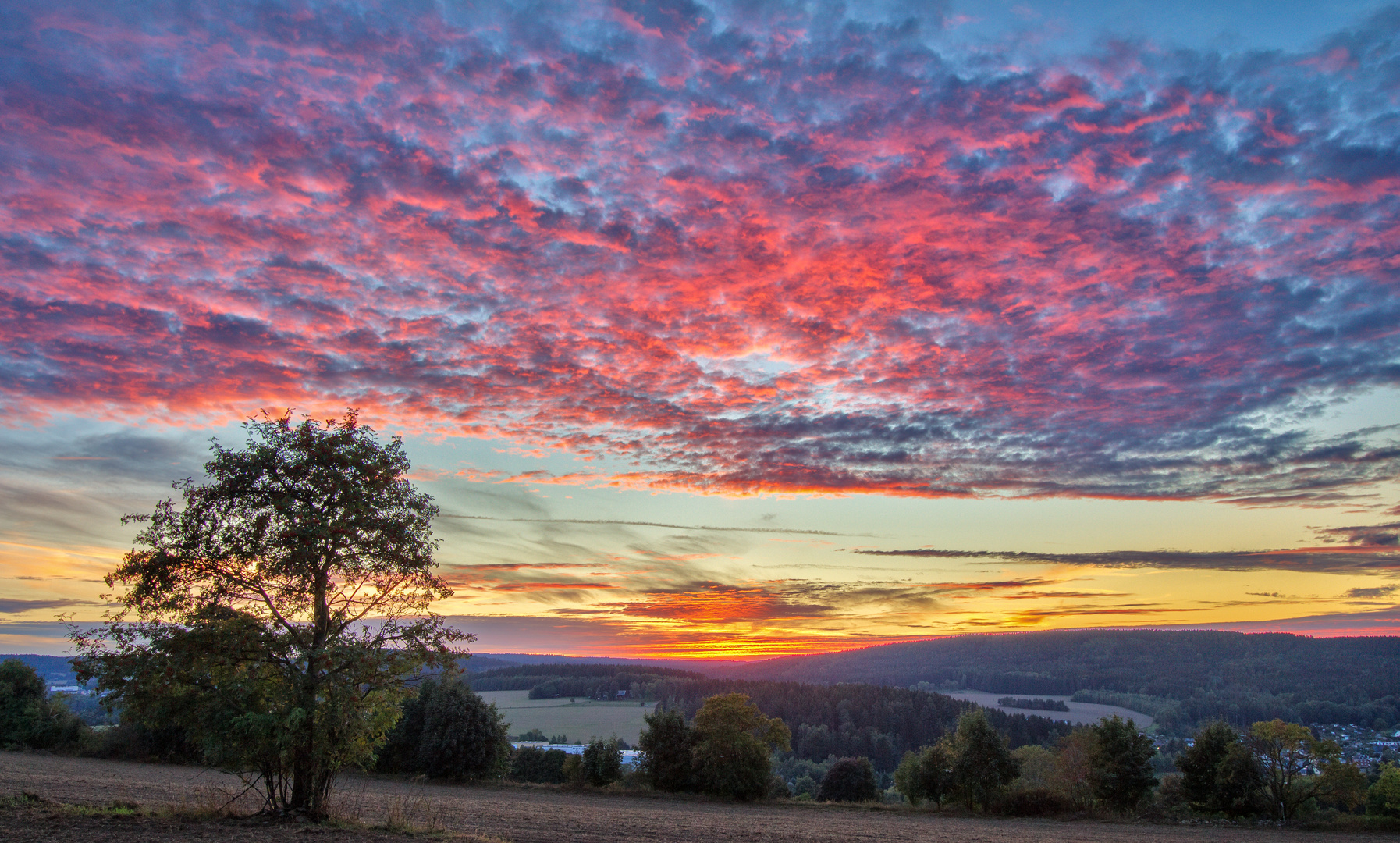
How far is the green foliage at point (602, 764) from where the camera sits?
57.0 m

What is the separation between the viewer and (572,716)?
15738cm

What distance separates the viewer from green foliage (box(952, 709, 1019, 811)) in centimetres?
5294

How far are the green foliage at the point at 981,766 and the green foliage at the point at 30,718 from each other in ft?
243

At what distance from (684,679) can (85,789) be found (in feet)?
499

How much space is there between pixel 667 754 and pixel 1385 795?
48.7 m

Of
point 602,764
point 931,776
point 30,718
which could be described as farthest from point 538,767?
point 30,718

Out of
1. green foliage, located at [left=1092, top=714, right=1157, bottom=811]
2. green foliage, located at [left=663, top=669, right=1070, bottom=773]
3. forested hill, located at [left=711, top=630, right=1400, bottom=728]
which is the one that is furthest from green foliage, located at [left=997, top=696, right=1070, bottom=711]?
green foliage, located at [left=1092, top=714, right=1157, bottom=811]

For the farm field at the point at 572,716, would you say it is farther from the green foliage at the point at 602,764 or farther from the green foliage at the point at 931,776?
the green foliage at the point at 931,776

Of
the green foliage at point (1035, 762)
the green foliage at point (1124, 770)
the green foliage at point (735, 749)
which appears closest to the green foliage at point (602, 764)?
the green foliage at point (735, 749)

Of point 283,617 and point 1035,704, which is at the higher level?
point 283,617

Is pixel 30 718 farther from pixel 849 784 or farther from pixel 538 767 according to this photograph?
pixel 849 784

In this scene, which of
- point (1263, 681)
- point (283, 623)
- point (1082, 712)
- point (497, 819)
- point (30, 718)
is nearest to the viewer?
point (283, 623)

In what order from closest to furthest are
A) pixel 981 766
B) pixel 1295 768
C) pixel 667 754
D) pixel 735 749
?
1. pixel 1295 768
2. pixel 981 766
3. pixel 735 749
4. pixel 667 754

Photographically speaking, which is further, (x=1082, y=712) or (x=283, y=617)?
(x=1082, y=712)
